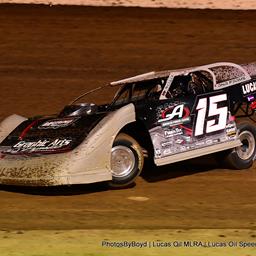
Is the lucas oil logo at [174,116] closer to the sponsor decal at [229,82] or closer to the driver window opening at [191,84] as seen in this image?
the driver window opening at [191,84]

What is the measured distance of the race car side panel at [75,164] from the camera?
921 centimetres

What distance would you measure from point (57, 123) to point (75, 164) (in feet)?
3.16

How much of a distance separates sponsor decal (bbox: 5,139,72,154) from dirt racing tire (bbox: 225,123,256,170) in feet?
7.62

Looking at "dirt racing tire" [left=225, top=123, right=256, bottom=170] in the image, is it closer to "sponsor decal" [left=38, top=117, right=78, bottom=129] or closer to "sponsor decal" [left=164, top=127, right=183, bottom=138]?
"sponsor decal" [left=164, top=127, right=183, bottom=138]

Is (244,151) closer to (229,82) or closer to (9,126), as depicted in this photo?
(229,82)

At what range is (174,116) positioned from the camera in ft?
32.8

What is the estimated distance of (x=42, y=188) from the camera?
32.6 ft

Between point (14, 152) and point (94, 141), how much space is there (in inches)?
41.1

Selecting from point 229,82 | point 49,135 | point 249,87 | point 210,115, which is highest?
point 229,82

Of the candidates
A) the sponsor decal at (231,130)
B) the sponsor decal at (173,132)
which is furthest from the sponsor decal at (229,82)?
the sponsor decal at (173,132)

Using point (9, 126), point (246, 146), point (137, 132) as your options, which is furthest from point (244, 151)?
point (9, 126)

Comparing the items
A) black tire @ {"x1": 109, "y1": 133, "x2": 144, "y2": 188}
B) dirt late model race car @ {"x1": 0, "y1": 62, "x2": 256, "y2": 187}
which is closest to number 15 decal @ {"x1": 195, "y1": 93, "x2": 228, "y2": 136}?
dirt late model race car @ {"x1": 0, "y1": 62, "x2": 256, "y2": 187}

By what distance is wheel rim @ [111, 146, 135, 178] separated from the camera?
9.62m

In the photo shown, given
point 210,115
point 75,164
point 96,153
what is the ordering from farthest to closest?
point 210,115 → point 96,153 → point 75,164
